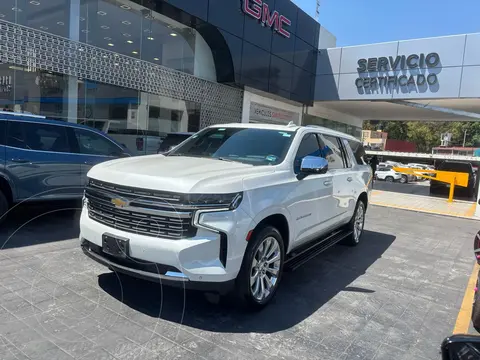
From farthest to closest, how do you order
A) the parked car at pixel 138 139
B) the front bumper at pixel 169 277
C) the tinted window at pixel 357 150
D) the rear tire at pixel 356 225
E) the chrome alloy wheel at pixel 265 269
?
the parked car at pixel 138 139 < the tinted window at pixel 357 150 < the rear tire at pixel 356 225 < the chrome alloy wheel at pixel 265 269 < the front bumper at pixel 169 277

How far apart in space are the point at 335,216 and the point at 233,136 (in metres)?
1.94

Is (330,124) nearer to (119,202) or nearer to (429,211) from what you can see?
(429,211)

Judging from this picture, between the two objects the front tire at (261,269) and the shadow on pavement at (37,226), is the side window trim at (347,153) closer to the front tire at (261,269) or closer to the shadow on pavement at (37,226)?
the front tire at (261,269)

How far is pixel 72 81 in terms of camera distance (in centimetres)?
1078

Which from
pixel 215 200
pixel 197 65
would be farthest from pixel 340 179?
pixel 197 65

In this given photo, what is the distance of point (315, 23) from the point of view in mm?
20328

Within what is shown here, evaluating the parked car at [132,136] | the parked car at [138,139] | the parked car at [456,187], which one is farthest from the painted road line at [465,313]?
the parked car at [456,187]

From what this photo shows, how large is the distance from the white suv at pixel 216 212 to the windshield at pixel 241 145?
0.04 ft

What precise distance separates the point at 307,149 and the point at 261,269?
178 centimetres

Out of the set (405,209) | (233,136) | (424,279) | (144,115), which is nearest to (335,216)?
(424,279)

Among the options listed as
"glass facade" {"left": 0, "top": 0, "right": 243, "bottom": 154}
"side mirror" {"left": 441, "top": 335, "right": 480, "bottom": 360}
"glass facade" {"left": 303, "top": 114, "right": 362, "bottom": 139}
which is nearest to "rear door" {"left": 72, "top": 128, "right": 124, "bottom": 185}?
"glass facade" {"left": 0, "top": 0, "right": 243, "bottom": 154}

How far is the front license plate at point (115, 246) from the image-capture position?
11.0ft

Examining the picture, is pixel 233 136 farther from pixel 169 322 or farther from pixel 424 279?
pixel 424 279

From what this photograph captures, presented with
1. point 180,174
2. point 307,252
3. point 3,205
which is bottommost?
point 307,252
